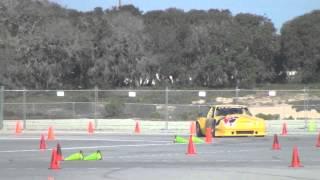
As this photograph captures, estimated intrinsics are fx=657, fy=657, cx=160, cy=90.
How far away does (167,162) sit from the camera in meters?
16.4

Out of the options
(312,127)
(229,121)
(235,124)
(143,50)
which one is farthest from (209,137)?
(143,50)

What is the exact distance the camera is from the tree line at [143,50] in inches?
2586

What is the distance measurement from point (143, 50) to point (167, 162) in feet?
188

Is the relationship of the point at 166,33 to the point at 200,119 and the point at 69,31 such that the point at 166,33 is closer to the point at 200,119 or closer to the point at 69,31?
the point at 69,31

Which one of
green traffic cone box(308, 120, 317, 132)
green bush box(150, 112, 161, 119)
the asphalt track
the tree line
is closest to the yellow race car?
the asphalt track

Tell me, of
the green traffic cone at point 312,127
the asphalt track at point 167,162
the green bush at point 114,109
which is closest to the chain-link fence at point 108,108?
the green bush at point 114,109

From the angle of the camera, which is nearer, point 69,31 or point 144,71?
point 69,31

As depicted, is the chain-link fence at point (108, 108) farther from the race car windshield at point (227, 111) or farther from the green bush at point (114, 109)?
the race car windshield at point (227, 111)

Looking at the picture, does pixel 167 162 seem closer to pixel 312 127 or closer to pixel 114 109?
pixel 312 127

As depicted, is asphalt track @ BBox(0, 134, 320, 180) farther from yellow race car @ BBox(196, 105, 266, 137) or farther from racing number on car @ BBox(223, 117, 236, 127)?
racing number on car @ BBox(223, 117, 236, 127)

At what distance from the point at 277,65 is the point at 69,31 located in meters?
38.7

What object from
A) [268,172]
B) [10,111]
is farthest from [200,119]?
[10,111]

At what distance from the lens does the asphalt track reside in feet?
44.1

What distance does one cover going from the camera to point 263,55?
291 feet
